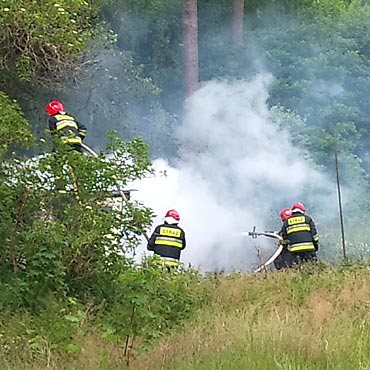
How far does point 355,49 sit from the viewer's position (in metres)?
23.0

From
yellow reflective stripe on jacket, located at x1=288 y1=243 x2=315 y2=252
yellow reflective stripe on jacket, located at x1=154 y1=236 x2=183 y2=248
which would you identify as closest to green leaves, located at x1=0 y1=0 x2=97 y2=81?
yellow reflective stripe on jacket, located at x1=154 y1=236 x2=183 y2=248

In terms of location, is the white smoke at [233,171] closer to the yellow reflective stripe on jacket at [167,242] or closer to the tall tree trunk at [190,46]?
the tall tree trunk at [190,46]

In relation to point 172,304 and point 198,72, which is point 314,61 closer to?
point 198,72

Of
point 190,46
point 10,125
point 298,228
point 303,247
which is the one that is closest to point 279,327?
point 10,125

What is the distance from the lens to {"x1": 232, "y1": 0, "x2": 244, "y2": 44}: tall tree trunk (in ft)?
71.1

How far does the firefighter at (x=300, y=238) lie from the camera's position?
11.5 meters

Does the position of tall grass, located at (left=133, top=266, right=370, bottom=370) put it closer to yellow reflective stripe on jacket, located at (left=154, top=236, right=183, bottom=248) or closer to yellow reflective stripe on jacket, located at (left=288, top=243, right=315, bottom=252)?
yellow reflective stripe on jacket, located at (left=154, top=236, right=183, bottom=248)

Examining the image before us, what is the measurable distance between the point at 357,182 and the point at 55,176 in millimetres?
14074

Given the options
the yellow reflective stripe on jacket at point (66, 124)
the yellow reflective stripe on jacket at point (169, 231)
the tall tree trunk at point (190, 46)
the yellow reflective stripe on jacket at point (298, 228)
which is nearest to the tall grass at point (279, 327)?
the yellow reflective stripe on jacket at point (169, 231)

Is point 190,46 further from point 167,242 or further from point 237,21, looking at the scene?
point 167,242

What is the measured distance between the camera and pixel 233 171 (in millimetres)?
18688

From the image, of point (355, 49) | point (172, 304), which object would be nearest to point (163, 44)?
point (355, 49)

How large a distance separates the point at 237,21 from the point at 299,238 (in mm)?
11846

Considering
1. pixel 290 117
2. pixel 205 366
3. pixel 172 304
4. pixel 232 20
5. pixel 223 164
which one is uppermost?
pixel 232 20
